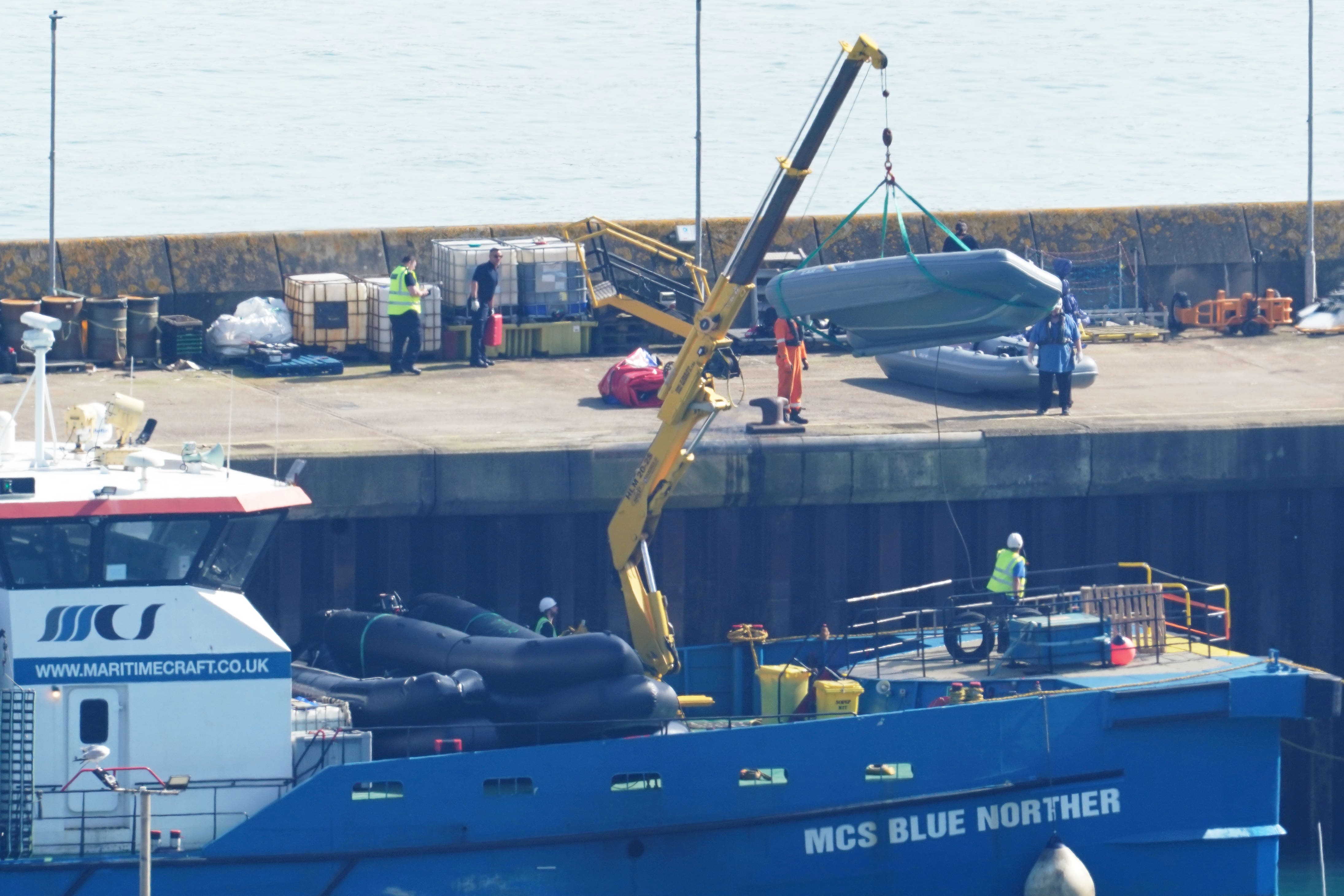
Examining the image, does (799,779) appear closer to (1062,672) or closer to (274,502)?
(1062,672)

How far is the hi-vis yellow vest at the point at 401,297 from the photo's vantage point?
16.2 meters

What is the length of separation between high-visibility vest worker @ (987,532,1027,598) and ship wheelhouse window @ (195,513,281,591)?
186 inches

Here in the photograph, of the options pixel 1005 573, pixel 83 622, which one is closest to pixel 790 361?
pixel 1005 573

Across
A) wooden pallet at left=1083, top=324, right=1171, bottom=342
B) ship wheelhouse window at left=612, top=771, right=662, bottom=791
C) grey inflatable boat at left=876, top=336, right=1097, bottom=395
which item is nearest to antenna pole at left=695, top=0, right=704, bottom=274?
grey inflatable boat at left=876, top=336, right=1097, bottom=395

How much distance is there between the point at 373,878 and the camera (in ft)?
34.3

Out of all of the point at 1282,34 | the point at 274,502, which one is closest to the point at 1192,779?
the point at 274,502

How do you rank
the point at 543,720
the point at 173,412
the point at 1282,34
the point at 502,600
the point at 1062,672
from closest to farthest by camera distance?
the point at 543,720 → the point at 1062,672 → the point at 502,600 → the point at 173,412 → the point at 1282,34

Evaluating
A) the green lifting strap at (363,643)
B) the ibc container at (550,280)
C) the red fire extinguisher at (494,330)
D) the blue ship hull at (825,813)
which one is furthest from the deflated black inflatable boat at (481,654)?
the ibc container at (550,280)

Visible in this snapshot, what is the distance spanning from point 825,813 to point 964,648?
2.00 meters

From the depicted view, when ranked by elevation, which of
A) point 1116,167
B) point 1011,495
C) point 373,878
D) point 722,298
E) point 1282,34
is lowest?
point 373,878

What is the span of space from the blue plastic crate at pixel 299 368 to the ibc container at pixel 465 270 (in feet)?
4.39

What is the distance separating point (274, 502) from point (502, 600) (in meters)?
3.76

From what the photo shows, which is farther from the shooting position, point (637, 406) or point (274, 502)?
point (637, 406)

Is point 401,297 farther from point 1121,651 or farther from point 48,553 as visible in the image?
point 1121,651
